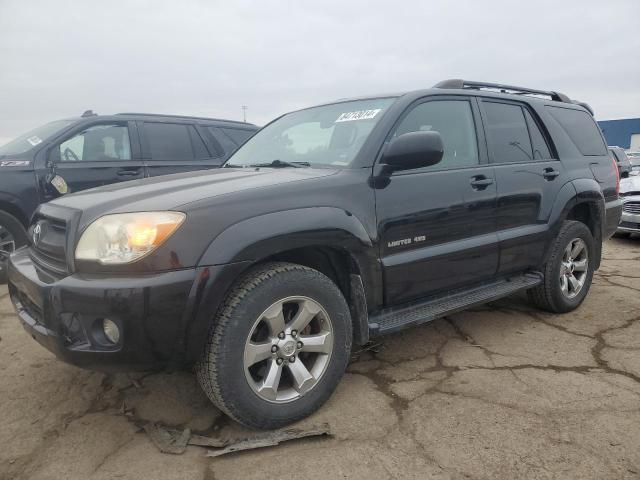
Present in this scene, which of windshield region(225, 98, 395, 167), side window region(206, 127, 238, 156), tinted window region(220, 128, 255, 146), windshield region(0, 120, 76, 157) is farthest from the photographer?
tinted window region(220, 128, 255, 146)

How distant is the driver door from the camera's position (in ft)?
15.8

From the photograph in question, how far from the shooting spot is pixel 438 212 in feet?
8.76

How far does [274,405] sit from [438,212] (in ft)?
4.52

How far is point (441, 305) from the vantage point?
2.76 m

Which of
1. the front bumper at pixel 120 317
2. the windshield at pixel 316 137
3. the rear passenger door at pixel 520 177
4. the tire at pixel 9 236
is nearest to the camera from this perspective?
the front bumper at pixel 120 317

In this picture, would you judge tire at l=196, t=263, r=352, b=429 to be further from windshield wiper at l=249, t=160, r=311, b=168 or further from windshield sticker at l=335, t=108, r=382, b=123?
windshield sticker at l=335, t=108, r=382, b=123

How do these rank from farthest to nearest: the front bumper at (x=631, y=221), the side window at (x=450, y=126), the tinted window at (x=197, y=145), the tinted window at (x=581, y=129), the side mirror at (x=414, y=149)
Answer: the front bumper at (x=631, y=221)
the tinted window at (x=197, y=145)
the tinted window at (x=581, y=129)
the side window at (x=450, y=126)
the side mirror at (x=414, y=149)

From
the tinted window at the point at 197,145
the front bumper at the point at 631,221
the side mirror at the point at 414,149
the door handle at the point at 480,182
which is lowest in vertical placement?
the front bumper at the point at 631,221

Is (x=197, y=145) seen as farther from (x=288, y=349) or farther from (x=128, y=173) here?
(x=288, y=349)

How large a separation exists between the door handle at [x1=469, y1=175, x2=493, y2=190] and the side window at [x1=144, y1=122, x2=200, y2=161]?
12.1 ft

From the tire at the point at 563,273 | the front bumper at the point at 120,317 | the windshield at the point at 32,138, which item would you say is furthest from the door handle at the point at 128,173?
the tire at the point at 563,273

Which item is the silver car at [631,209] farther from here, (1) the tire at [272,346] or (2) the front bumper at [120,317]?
(2) the front bumper at [120,317]

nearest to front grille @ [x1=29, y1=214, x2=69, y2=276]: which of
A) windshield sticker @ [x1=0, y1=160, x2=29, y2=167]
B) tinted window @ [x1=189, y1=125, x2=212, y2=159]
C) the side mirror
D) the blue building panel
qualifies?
the side mirror

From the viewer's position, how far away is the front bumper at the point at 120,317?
1.81 metres
